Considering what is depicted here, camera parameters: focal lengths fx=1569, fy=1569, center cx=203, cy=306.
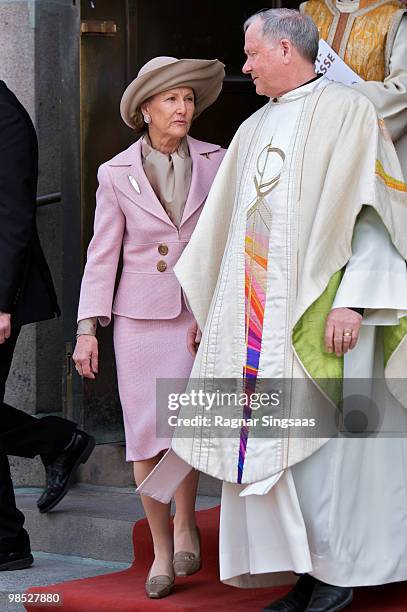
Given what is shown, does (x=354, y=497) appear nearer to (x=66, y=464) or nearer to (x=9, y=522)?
(x=9, y=522)

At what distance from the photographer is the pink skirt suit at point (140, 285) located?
5320 millimetres

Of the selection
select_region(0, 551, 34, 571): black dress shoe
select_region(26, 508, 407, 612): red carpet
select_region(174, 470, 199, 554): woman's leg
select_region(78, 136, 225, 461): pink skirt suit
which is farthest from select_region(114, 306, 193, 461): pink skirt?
select_region(0, 551, 34, 571): black dress shoe

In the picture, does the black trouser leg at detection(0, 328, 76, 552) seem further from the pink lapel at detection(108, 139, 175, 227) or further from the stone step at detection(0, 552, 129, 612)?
the pink lapel at detection(108, 139, 175, 227)

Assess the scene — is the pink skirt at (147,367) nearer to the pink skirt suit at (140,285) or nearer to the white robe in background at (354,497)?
the pink skirt suit at (140,285)

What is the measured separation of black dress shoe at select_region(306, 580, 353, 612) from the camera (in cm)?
470

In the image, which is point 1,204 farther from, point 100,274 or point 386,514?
point 386,514

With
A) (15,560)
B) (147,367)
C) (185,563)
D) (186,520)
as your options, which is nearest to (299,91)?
(147,367)

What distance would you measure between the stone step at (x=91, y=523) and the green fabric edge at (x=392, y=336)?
1.66 metres

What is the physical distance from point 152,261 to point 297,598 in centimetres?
126

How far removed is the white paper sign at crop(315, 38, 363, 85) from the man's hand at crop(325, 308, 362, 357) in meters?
0.95

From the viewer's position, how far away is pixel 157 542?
17.4ft

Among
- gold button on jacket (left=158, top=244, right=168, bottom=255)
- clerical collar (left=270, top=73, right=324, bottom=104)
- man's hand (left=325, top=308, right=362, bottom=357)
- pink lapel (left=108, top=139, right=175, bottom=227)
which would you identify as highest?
clerical collar (left=270, top=73, right=324, bottom=104)

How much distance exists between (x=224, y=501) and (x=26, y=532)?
4.63 ft

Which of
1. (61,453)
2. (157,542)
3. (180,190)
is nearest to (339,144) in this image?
(180,190)
